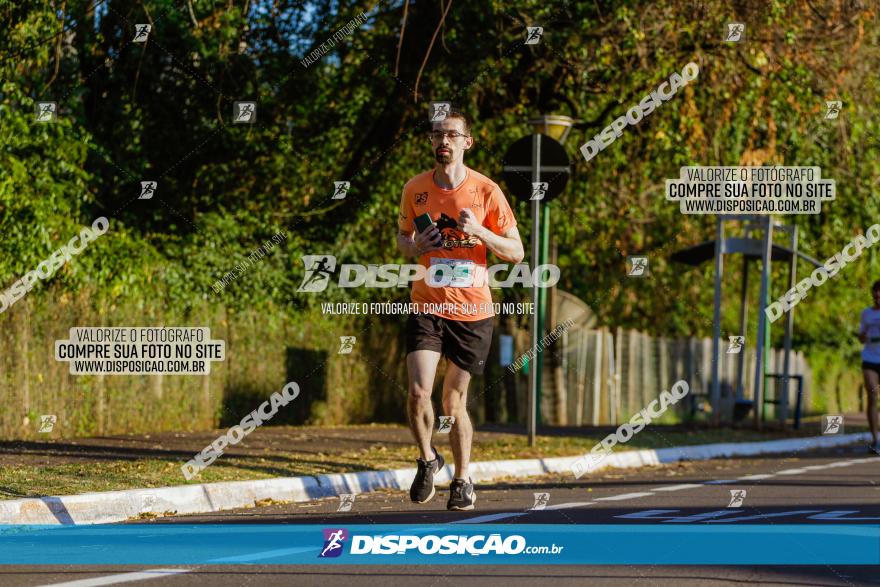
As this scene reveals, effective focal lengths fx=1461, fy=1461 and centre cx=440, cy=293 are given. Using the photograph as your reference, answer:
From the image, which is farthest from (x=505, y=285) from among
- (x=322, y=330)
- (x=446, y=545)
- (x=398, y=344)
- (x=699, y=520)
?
(x=446, y=545)

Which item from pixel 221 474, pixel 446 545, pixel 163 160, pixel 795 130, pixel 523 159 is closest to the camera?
pixel 446 545

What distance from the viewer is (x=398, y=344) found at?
22078 mm

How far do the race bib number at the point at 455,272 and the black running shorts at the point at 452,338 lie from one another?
0.25m

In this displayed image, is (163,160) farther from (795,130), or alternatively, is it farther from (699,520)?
(699,520)

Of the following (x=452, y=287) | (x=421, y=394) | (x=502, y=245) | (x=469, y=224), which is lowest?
(x=421, y=394)

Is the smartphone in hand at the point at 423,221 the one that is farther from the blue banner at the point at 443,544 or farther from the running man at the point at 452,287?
the blue banner at the point at 443,544

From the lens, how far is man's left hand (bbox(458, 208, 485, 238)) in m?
8.86

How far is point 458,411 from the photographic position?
31.0 ft

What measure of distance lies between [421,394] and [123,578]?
10.4 ft

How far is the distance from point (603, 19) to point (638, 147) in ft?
10.6

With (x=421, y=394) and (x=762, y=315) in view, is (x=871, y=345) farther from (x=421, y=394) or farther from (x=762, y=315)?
(x=421, y=394)

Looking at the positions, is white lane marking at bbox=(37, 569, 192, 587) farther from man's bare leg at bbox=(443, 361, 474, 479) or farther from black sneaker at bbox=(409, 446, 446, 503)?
man's bare leg at bbox=(443, 361, 474, 479)

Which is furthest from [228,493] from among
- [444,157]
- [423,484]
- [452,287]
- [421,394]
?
[444,157]

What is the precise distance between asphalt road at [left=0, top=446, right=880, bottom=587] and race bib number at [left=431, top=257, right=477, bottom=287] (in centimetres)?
146
